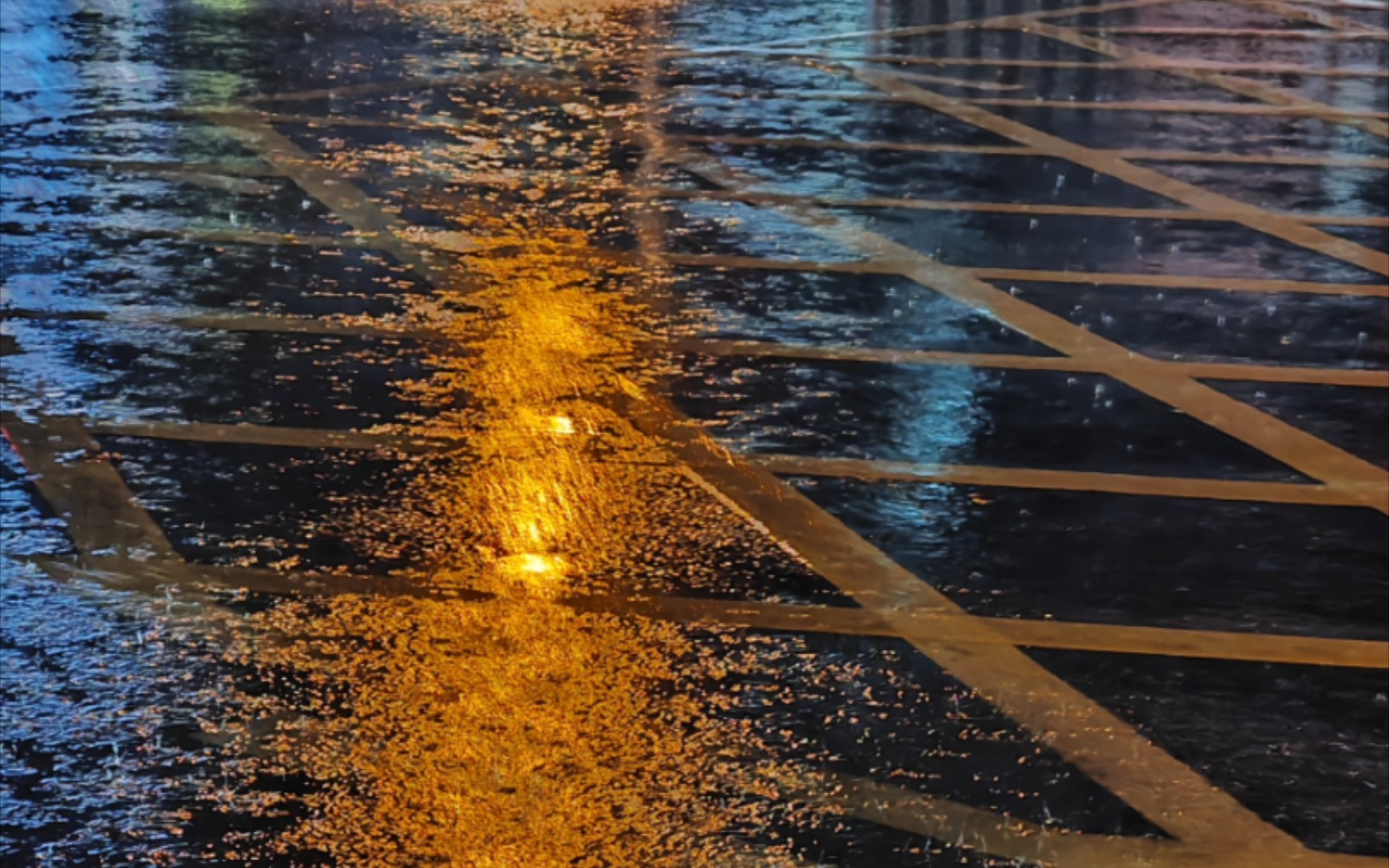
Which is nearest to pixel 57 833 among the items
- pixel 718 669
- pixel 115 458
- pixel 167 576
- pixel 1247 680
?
pixel 167 576

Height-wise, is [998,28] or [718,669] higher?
[998,28]

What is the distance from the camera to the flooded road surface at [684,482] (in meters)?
3.65

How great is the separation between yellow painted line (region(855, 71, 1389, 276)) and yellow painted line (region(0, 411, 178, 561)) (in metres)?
4.87

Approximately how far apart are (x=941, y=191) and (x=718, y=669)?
187 inches

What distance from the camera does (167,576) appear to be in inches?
176

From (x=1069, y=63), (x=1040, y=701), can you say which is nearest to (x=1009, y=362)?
(x=1040, y=701)

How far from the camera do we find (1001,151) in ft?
30.3

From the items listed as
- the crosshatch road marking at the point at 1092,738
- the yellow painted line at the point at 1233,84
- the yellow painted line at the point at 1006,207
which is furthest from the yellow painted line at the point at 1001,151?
the crosshatch road marking at the point at 1092,738

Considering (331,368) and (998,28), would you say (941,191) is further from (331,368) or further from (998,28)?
(998,28)

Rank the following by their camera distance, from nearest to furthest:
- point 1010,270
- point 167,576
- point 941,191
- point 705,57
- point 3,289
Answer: point 167,576, point 3,289, point 1010,270, point 941,191, point 705,57

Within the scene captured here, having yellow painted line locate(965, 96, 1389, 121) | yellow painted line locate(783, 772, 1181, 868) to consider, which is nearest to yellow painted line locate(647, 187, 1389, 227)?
yellow painted line locate(965, 96, 1389, 121)

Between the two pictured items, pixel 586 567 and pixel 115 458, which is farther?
pixel 115 458

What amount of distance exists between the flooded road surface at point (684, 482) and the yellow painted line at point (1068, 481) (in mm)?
19

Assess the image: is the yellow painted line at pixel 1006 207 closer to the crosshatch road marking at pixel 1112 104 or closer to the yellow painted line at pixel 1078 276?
the yellow painted line at pixel 1078 276
